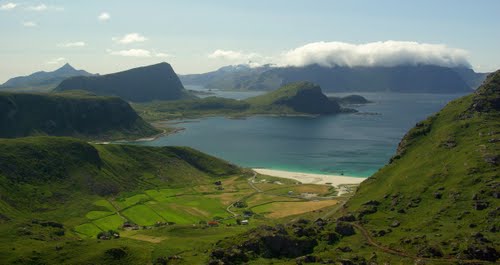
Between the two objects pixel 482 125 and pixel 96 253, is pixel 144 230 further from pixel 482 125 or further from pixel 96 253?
pixel 482 125

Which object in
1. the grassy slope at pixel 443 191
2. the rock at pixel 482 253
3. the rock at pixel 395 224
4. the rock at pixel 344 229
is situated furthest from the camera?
the rock at pixel 395 224

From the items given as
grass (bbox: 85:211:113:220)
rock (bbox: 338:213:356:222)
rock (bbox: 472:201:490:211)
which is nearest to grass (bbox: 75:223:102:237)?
→ grass (bbox: 85:211:113:220)

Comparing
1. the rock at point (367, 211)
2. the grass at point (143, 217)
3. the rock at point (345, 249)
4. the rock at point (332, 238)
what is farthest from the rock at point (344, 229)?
the grass at point (143, 217)

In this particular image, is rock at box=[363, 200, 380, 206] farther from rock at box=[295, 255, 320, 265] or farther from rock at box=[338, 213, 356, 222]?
rock at box=[295, 255, 320, 265]

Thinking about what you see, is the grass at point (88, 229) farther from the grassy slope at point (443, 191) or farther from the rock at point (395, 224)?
the rock at point (395, 224)

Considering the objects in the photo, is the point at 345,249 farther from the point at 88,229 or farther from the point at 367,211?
the point at 88,229

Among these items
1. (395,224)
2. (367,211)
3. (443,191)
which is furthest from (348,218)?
(443,191)

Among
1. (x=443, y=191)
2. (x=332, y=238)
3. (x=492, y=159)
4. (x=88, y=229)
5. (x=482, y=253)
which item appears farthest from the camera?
(x=88, y=229)
